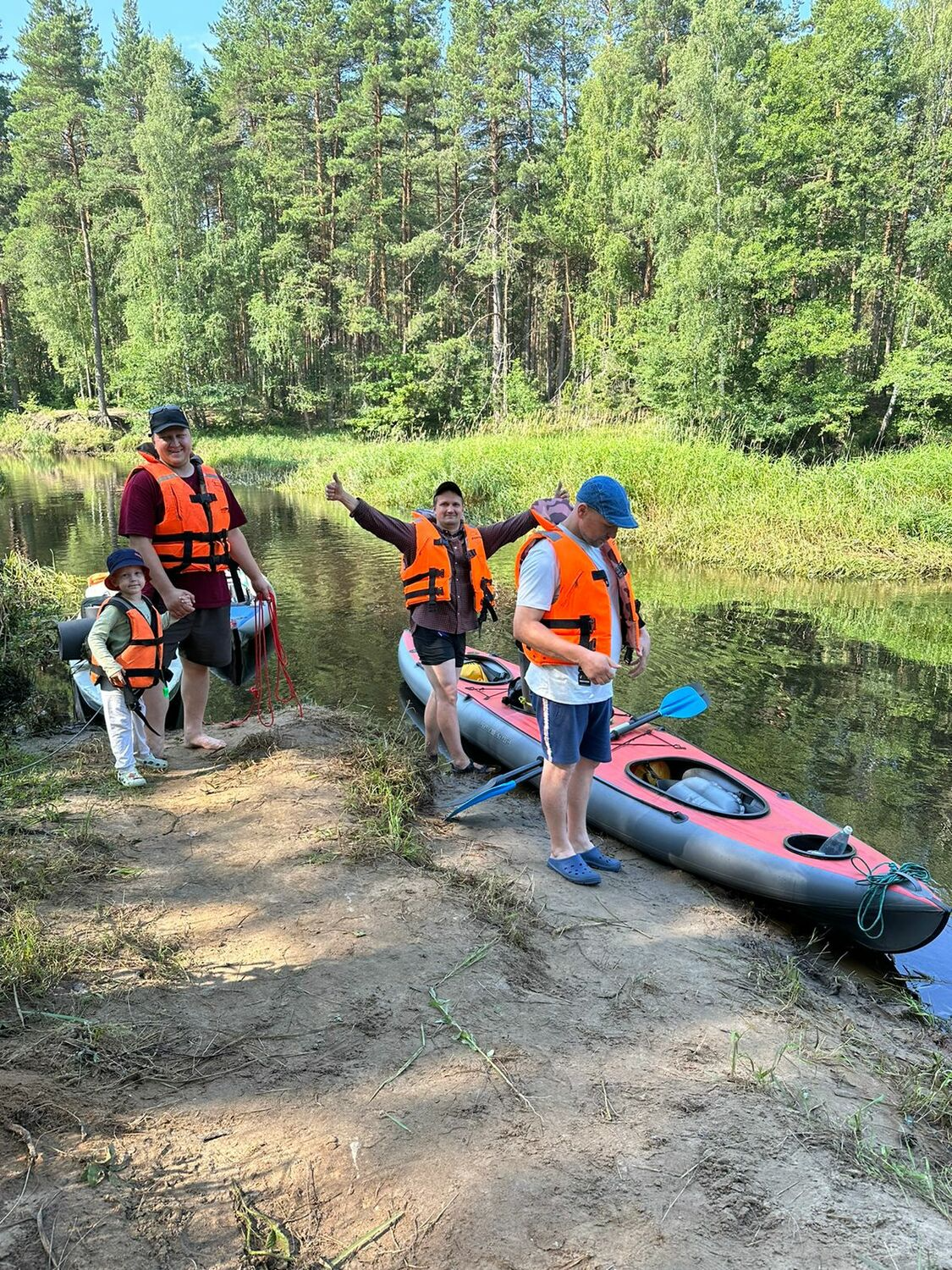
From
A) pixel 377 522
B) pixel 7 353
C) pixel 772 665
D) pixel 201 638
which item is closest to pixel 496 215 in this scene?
pixel 772 665

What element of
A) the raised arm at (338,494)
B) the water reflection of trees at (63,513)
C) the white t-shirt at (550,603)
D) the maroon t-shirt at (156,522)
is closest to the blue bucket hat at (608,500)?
the white t-shirt at (550,603)

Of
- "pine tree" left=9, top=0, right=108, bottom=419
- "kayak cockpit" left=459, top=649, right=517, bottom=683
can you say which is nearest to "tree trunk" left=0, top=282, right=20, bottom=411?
"pine tree" left=9, top=0, right=108, bottom=419

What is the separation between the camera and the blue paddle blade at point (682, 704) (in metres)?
4.20

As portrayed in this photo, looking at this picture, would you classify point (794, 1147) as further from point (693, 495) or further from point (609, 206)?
point (609, 206)

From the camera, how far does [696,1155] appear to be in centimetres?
213

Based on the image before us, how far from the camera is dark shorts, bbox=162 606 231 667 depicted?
4.27 metres

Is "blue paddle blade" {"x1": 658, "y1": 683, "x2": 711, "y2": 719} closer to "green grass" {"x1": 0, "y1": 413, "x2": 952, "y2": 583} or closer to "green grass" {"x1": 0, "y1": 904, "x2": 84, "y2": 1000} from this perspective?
"green grass" {"x1": 0, "y1": 904, "x2": 84, "y2": 1000}

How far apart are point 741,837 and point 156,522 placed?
10.6 ft

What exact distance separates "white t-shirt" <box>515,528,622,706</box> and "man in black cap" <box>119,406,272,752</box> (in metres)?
1.58

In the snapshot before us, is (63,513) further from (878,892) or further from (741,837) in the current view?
(878,892)

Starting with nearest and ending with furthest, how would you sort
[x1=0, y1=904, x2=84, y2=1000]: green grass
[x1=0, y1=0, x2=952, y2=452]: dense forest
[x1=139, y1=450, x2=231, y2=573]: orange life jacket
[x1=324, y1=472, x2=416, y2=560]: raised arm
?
[x1=0, y1=904, x2=84, y2=1000]: green grass, [x1=139, y1=450, x2=231, y2=573]: orange life jacket, [x1=324, y1=472, x2=416, y2=560]: raised arm, [x1=0, y1=0, x2=952, y2=452]: dense forest

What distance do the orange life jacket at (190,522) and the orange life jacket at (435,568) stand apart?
0.98 meters

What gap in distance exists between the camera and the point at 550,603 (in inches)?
130

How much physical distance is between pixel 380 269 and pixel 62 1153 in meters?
33.9
